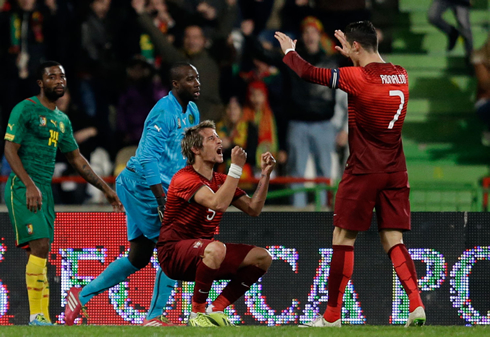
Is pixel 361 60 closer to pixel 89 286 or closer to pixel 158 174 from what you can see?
pixel 158 174

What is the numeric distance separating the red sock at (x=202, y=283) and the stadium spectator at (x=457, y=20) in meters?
6.87

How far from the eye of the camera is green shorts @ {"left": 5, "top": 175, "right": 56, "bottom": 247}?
6156 mm

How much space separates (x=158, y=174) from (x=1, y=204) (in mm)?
4455

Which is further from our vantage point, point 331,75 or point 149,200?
point 149,200

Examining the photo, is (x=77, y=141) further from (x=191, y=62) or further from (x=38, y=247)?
(x=38, y=247)

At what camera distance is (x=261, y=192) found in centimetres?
559

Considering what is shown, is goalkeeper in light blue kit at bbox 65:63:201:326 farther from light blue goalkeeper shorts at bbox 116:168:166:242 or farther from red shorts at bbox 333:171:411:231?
red shorts at bbox 333:171:411:231

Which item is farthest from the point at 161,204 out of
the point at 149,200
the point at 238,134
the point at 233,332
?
the point at 238,134

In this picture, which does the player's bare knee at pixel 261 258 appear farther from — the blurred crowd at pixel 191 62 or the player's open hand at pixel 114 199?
the blurred crowd at pixel 191 62

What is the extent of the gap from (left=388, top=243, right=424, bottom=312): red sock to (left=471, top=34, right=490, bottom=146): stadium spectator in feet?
19.7

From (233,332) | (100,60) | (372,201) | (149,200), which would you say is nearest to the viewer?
(233,332)

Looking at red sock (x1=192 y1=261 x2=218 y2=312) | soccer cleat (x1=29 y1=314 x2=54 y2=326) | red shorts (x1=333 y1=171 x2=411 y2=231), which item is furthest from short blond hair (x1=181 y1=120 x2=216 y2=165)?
soccer cleat (x1=29 y1=314 x2=54 y2=326)

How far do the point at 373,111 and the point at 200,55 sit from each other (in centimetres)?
543

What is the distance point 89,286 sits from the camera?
251 inches
